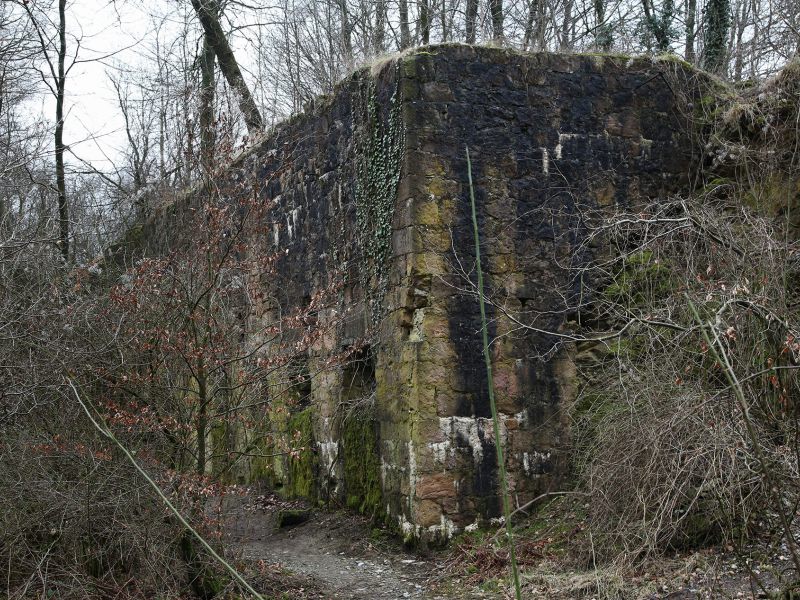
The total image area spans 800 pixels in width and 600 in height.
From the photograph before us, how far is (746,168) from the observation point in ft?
26.3

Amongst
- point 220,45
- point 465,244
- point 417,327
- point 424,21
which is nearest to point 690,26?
point 424,21

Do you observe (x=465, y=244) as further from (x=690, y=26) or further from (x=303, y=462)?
(x=690, y=26)

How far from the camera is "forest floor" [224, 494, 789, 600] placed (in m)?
5.51

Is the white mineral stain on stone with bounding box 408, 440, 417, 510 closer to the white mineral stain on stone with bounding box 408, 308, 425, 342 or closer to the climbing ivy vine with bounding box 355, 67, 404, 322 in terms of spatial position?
the white mineral stain on stone with bounding box 408, 308, 425, 342

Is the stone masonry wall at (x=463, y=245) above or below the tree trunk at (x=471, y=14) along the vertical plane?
below

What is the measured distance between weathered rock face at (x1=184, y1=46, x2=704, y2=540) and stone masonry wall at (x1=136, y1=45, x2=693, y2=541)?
0.05ft

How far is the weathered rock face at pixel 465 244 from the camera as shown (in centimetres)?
759

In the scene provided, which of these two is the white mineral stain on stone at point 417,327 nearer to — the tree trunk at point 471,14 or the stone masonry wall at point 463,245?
the stone masonry wall at point 463,245

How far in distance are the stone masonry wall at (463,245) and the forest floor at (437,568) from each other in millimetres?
300

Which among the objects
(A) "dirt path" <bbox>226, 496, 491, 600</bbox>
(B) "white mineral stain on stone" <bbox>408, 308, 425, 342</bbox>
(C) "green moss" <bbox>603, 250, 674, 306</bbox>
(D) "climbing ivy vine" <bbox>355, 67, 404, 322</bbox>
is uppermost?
(D) "climbing ivy vine" <bbox>355, 67, 404, 322</bbox>

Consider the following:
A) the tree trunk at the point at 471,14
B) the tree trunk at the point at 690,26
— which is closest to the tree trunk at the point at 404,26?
the tree trunk at the point at 471,14

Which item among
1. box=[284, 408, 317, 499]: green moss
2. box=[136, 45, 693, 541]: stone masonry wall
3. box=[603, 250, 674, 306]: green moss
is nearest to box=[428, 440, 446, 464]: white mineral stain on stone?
box=[136, 45, 693, 541]: stone masonry wall

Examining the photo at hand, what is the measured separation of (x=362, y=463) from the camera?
8.58m

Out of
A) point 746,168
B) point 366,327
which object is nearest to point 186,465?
point 366,327
